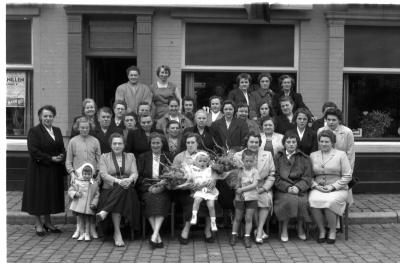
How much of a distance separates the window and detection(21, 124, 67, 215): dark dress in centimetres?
317

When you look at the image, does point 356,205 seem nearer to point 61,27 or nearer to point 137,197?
point 137,197

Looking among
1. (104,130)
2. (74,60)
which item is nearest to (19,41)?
(74,60)

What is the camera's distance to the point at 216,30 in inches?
419

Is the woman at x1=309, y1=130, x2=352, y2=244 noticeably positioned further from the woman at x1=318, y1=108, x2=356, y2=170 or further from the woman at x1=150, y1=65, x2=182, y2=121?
the woman at x1=150, y1=65, x2=182, y2=121

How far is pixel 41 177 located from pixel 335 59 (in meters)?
5.83

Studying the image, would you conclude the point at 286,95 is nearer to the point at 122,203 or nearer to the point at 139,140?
the point at 139,140

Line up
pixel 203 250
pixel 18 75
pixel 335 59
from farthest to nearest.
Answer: pixel 18 75, pixel 335 59, pixel 203 250

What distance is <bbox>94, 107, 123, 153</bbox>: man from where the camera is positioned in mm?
7871

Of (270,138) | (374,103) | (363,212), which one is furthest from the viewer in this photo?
(374,103)

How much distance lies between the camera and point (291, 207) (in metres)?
7.41

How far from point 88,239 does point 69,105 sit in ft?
12.1

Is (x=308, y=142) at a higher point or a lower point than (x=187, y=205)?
higher

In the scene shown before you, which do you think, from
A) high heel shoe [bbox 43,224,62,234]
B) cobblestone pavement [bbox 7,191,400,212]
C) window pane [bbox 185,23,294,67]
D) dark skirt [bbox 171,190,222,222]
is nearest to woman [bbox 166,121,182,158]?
dark skirt [bbox 171,190,222,222]

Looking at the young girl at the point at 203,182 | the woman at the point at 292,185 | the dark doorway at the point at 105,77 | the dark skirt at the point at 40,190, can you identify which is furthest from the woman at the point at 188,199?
the dark doorway at the point at 105,77
